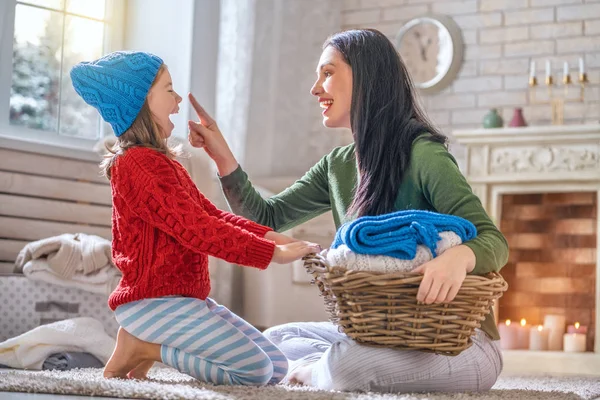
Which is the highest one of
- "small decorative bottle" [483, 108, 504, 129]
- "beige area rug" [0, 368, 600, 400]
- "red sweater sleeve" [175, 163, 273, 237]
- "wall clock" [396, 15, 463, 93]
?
"wall clock" [396, 15, 463, 93]

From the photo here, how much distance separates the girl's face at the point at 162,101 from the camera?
2.12m

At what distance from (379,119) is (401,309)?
0.49m

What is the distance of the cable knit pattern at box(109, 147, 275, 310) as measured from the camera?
6.23 feet

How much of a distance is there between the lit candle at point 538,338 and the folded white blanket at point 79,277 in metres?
2.07

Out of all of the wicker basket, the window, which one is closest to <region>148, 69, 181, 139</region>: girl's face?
the wicker basket

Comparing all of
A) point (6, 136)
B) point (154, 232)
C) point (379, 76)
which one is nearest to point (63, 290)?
point (6, 136)

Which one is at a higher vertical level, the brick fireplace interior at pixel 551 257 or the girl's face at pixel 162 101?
the girl's face at pixel 162 101

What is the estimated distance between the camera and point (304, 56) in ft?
16.3

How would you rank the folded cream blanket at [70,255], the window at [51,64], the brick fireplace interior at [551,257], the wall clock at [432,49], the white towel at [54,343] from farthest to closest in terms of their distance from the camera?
the wall clock at [432,49] → the brick fireplace interior at [551,257] → the window at [51,64] → the folded cream blanket at [70,255] → the white towel at [54,343]

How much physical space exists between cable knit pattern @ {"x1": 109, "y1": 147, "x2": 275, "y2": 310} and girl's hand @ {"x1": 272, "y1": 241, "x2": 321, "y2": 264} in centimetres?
2

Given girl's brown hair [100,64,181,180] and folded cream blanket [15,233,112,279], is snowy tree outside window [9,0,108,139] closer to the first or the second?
folded cream blanket [15,233,112,279]

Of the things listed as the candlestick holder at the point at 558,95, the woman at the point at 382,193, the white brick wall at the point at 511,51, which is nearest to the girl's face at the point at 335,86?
the woman at the point at 382,193

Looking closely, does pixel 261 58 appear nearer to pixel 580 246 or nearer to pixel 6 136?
pixel 6 136

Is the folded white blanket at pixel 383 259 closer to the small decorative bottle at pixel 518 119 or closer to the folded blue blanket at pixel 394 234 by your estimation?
the folded blue blanket at pixel 394 234
